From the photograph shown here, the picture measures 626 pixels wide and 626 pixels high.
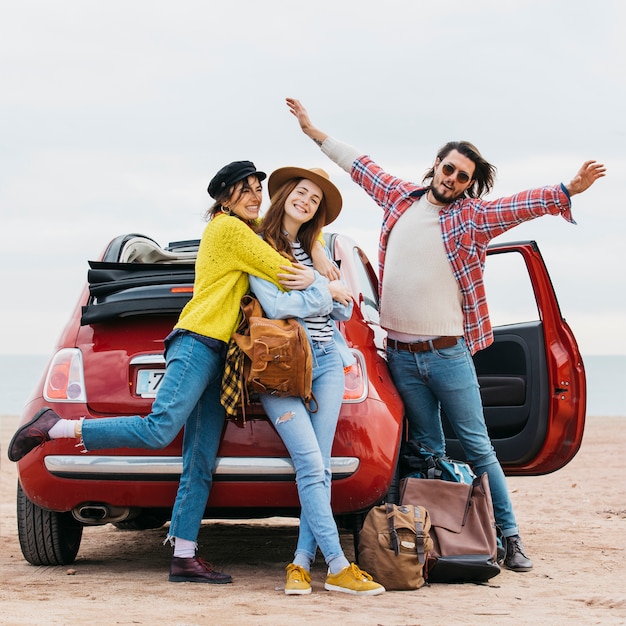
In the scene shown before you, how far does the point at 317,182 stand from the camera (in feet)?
16.3

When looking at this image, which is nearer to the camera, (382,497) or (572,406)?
(382,497)

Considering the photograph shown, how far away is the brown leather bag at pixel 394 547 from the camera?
4.74 metres

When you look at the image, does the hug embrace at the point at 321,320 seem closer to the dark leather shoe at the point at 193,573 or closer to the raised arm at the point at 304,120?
the dark leather shoe at the point at 193,573

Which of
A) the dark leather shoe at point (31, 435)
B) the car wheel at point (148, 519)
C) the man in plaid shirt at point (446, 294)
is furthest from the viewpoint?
the car wheel at point (148, 519)

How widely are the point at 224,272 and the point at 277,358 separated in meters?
0.50

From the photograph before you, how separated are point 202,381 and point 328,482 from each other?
730 mm

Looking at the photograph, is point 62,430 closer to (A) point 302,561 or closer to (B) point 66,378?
(B) point 66,378

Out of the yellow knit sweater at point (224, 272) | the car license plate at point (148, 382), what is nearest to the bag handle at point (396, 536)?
the yellow knit sweater at point (224, 272)

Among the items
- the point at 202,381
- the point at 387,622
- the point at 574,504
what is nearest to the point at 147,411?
the point at 202,381

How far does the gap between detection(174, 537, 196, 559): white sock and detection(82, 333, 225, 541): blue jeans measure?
47 millimetres

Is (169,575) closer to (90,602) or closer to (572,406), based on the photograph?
(90,602)

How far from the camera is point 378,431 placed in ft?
15.6

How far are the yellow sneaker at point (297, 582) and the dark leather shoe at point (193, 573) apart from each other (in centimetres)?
42

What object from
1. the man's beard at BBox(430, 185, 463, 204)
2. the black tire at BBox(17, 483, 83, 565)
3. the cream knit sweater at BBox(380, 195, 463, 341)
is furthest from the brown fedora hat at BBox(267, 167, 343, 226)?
the black tire at BBox(17, 483, 83, 565)
